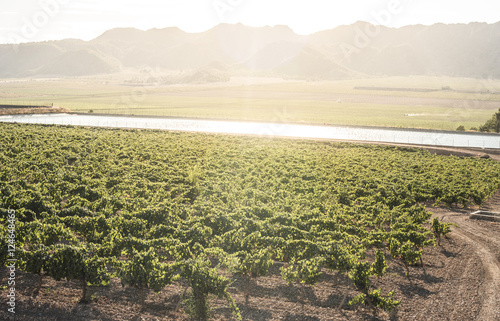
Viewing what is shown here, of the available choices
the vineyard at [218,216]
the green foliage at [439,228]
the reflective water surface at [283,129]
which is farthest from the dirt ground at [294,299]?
the reflective water surface at [283,129]

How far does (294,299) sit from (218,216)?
25.5 ft

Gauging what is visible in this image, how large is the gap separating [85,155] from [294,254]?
34.9 m

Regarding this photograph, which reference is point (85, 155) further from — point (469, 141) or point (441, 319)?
point (469, 141)

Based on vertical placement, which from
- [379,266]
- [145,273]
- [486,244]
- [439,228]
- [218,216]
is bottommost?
[486,244]

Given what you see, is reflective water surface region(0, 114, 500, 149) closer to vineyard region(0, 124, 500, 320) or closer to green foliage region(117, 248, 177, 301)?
vineyard region(0, 124, 500, 320)

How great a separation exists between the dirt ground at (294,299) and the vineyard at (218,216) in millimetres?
423

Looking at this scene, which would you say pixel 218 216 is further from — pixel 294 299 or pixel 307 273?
pixel 307 273

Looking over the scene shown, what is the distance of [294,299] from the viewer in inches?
755

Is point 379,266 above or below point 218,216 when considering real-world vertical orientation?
below

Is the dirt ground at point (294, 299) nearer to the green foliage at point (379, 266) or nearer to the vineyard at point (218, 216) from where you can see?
the vineyard at point (218, 216)

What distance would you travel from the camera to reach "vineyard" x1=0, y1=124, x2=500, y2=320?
58.7 ft

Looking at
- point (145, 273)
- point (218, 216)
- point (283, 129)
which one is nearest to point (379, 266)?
point (218, 216)

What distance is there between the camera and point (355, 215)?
92.6 ft

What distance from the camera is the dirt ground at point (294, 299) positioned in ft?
56.6
